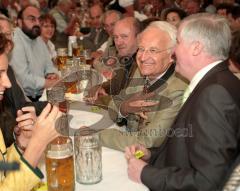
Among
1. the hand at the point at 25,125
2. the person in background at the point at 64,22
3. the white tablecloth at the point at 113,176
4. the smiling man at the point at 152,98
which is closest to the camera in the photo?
the white tablecloth at the point at 113,176

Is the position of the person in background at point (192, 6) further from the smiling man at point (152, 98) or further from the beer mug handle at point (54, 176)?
the beer mug handle at point (54, 176)

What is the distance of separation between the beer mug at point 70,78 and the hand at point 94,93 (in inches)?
4.9

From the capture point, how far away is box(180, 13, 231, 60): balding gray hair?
1.36 metres

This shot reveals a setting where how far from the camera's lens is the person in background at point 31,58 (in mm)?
3010

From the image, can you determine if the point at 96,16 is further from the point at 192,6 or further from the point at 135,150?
the point at 135,150

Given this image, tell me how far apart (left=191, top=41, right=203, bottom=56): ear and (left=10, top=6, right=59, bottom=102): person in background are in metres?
1.68

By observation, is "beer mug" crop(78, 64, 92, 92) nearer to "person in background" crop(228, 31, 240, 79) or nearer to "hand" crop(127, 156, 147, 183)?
"person in background" crop(228, 31, 240, 79)

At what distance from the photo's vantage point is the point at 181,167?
1.33 m

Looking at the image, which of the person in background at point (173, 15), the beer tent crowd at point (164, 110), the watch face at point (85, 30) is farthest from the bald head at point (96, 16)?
the beer tent crowd at point (164, 110)

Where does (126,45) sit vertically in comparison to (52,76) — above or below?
above

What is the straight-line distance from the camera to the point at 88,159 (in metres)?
1.25

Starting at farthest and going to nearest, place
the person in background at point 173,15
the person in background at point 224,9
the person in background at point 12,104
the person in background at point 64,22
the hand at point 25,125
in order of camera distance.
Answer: the person in background at point 64,22
the person in background at point 224,9
the person in background at point 173,15
the person in background at point 12,104
the hand at point 25,125

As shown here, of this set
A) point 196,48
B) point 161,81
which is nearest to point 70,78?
point 161,81

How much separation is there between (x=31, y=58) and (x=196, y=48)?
2191mm
